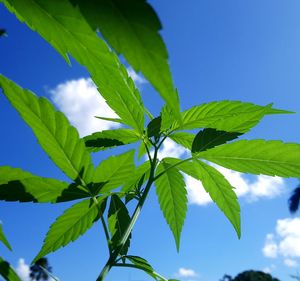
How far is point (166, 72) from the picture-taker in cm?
33

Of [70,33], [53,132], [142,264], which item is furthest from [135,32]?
[142,264]

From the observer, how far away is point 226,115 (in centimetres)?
97

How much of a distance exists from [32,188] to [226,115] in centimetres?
50

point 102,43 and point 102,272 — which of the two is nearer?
point 102,43

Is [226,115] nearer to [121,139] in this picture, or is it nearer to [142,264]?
[121,139]

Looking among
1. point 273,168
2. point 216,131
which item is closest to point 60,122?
point 216,131

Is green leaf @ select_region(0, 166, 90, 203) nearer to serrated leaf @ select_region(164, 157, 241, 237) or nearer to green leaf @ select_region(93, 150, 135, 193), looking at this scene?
green leaf @ select_region(93, 150, 135, 193)

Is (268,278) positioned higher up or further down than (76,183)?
higher up

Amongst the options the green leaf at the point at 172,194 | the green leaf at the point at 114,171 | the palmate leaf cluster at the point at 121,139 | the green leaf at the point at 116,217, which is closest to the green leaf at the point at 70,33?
the palmate leaf cluster at the point at 121,139

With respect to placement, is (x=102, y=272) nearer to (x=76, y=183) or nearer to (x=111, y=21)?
(x=76, y=183)

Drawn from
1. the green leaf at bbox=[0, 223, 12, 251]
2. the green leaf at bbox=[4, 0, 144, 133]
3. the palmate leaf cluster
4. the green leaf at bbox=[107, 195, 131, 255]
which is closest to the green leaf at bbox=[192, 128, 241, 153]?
the palmate leaf cluster

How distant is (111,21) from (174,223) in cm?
72

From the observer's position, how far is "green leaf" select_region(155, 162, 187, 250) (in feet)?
3.23

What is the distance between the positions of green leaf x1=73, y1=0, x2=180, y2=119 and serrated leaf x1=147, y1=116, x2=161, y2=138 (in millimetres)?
634
